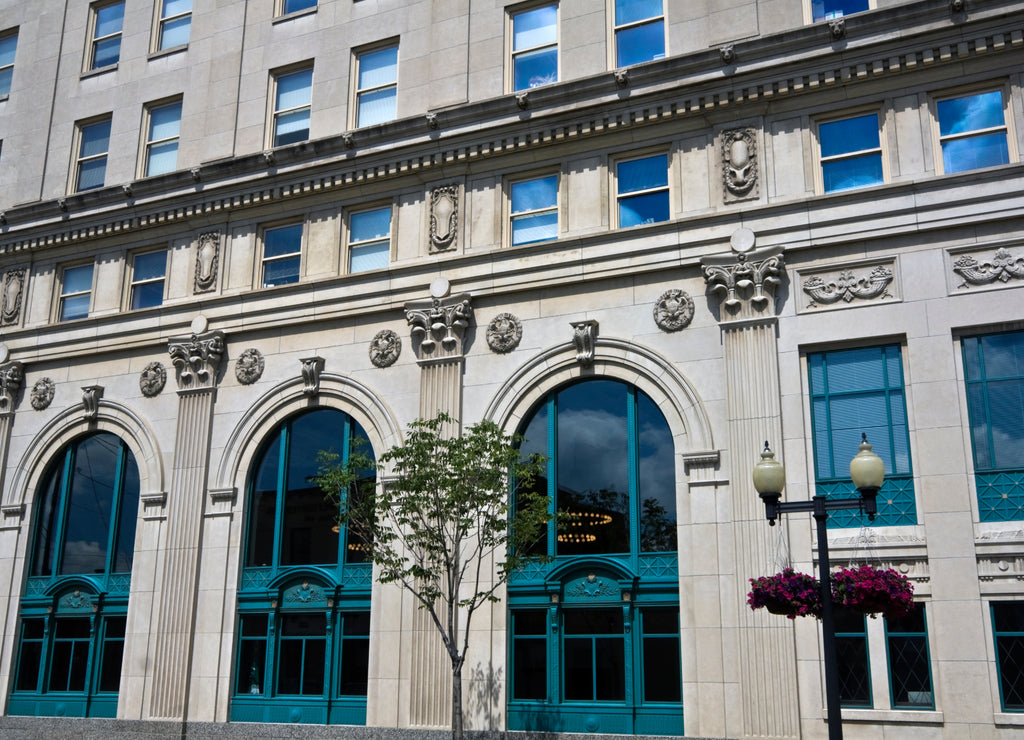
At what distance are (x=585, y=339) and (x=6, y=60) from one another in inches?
984

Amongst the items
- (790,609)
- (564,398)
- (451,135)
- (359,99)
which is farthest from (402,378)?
(790,609)

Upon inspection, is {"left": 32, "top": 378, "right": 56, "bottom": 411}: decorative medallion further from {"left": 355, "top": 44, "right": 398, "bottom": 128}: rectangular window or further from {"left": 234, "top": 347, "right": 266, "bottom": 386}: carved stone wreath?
{"left": 355, "top": 44, "right": 398, "bottom": 128}: rectangular window

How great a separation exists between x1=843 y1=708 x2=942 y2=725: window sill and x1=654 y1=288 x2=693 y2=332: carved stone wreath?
342 inches

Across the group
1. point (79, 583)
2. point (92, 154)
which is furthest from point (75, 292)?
point (79, 583)

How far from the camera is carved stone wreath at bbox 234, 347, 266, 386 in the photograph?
2780 cm

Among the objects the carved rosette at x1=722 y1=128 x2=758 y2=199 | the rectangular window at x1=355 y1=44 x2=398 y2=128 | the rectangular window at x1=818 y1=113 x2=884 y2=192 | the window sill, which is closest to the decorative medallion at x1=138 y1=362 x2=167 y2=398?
the rectangular window at x1=355 y1=44 x2=398 y2=128

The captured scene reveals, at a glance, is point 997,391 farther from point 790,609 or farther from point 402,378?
point 402,378

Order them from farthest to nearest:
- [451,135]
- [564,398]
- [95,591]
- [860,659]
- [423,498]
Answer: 1. [95,591]
2. [451,135]
3. [564,398]
4. [423,498]
5. [860,659]

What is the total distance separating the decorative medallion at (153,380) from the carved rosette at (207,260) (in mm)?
2417

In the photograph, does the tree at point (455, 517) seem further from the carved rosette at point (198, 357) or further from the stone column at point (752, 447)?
the carved rosette at point (198, 357)

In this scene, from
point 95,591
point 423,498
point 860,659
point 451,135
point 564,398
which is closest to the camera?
point 860,659

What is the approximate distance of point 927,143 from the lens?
72.1 feet

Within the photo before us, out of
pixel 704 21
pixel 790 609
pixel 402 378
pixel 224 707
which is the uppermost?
pixel 704 21

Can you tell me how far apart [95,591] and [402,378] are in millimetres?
10741
